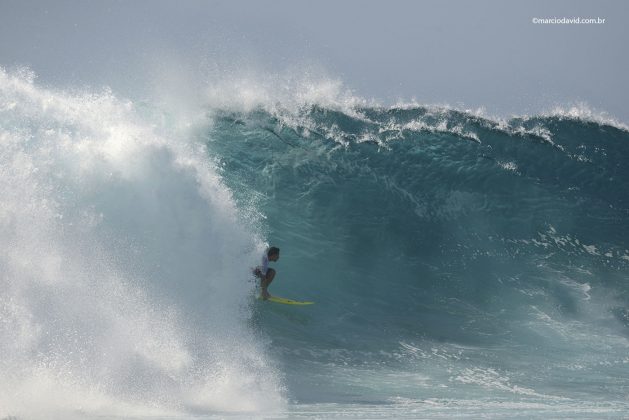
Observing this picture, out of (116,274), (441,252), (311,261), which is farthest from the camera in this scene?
(441,252)

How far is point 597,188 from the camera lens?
17.5 m

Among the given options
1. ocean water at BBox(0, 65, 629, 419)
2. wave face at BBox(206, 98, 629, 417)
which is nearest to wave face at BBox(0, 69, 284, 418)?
ocean water at BBox(0, 65, 629, 419)

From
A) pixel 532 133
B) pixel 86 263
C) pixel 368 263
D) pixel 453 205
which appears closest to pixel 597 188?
pixel 532 133

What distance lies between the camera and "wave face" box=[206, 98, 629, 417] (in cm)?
995

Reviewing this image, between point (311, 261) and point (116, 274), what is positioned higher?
point (311, 261)

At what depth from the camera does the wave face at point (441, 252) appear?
995cm

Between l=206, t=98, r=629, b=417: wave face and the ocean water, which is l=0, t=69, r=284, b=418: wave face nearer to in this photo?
the ocean water

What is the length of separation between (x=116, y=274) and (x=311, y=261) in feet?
16.7

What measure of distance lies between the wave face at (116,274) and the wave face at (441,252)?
1.12 metres

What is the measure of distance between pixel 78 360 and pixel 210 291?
2418 mm

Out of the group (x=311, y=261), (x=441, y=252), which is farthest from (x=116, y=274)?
(x=441, y=252)

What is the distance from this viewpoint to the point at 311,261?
13828 mm

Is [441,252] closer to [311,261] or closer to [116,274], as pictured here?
[311,261]

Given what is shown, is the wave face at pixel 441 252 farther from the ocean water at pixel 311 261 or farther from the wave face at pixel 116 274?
the wave face at pixel 116 274
